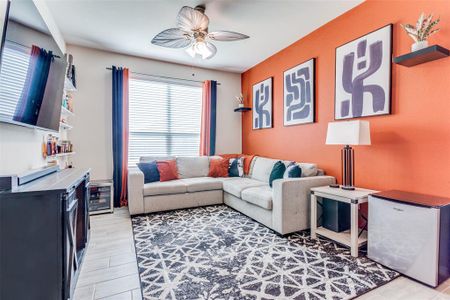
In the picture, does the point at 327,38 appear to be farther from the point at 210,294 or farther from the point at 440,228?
the point at 210,294

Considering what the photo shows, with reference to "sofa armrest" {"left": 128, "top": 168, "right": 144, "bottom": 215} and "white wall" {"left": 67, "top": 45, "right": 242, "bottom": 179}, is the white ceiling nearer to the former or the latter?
"white wall" {"left": 67, "top": 45, "right": 242, "bottom": 179}

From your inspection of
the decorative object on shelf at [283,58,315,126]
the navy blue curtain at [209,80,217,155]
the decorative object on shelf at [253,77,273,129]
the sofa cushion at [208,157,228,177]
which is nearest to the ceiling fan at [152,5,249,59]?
the decorative object on shelf at [283,58,315,126]

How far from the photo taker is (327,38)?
300 cm

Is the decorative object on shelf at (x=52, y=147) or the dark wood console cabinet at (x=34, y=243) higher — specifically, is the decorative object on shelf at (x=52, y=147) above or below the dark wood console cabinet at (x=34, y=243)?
above

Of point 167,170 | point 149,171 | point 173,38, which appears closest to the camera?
point 173,38

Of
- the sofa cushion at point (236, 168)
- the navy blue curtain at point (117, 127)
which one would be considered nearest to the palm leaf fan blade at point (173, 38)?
the navy blue curtain at point (117, 127)

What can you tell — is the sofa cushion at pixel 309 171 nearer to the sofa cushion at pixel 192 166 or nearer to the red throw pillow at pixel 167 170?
the sofa cushion at pixel 192 166

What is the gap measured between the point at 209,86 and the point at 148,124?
1450 millimetres

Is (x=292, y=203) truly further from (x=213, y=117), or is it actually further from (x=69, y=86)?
(x=69, y=86)

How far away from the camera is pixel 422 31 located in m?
1.96

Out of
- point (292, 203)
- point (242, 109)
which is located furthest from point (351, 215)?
point (242, 109)

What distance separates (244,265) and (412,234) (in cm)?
135

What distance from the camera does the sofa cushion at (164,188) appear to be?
3365 millimetres

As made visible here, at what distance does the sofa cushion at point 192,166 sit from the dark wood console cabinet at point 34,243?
2.75 metres
